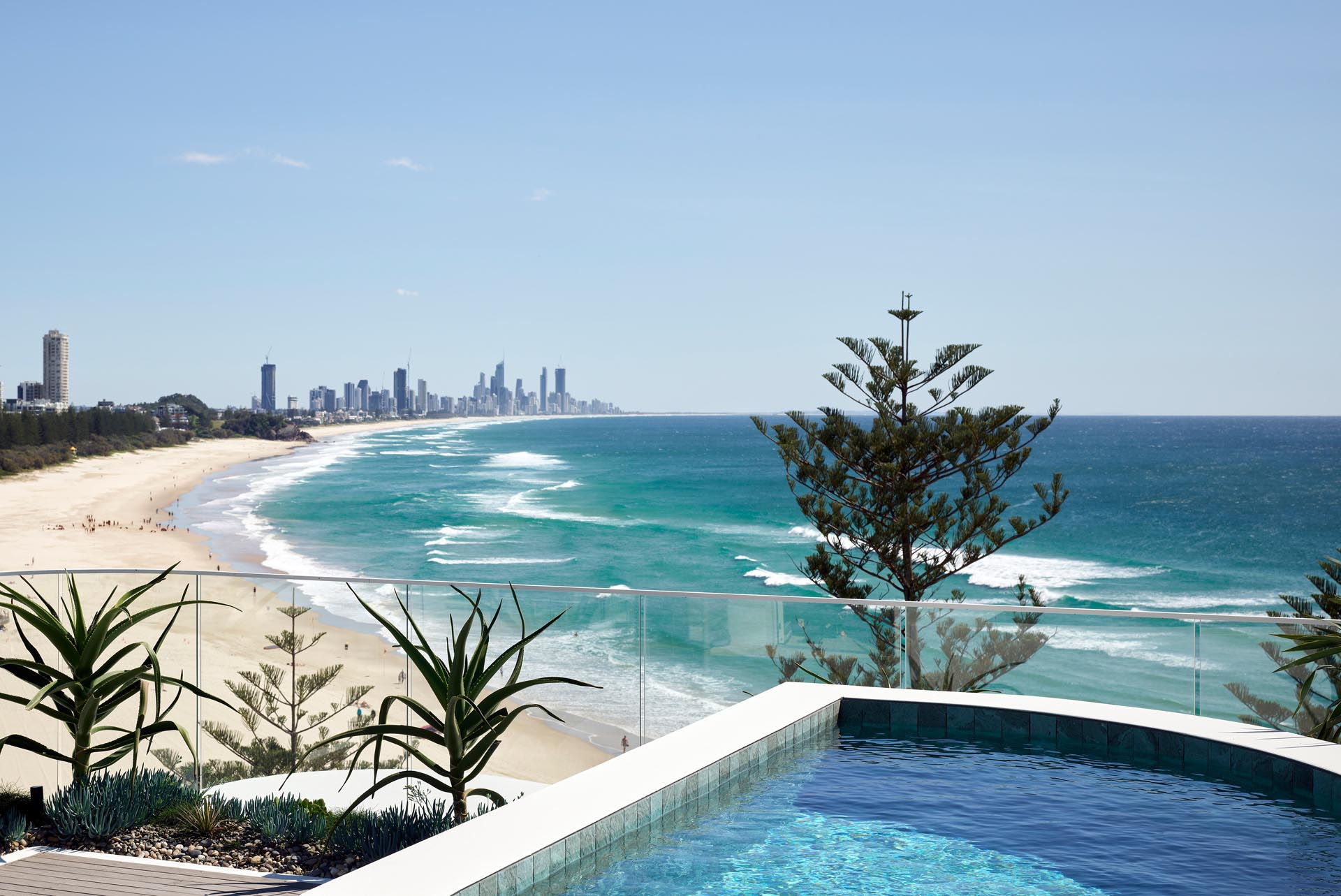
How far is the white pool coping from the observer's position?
330 centimetres

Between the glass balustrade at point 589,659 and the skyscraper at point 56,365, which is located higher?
the skyscraper at point 56,365

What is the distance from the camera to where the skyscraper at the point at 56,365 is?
452 ft

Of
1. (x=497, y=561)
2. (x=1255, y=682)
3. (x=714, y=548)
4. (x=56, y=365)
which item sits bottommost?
(x=714, y=548)

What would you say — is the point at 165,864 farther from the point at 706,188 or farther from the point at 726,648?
the point at 706,188

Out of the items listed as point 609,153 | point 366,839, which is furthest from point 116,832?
point 609,153

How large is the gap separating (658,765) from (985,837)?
52.6 inches

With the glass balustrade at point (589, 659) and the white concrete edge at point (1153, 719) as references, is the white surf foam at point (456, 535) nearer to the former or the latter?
the glass balustrade at point (589, 659)

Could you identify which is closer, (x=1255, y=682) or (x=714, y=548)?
(x=1255, y=682)

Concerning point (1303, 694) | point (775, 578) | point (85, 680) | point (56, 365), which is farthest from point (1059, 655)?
point (56, 365)

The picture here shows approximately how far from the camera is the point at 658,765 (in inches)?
182

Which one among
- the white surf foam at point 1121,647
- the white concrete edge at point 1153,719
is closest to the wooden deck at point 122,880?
the white concrete edge at point 1153,719

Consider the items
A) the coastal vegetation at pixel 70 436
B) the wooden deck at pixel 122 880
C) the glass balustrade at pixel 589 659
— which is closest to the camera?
the wooden deck at pixel 122 880

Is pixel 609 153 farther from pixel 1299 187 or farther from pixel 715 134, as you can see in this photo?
pixel 1299 187

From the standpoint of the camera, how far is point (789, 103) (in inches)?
1147
